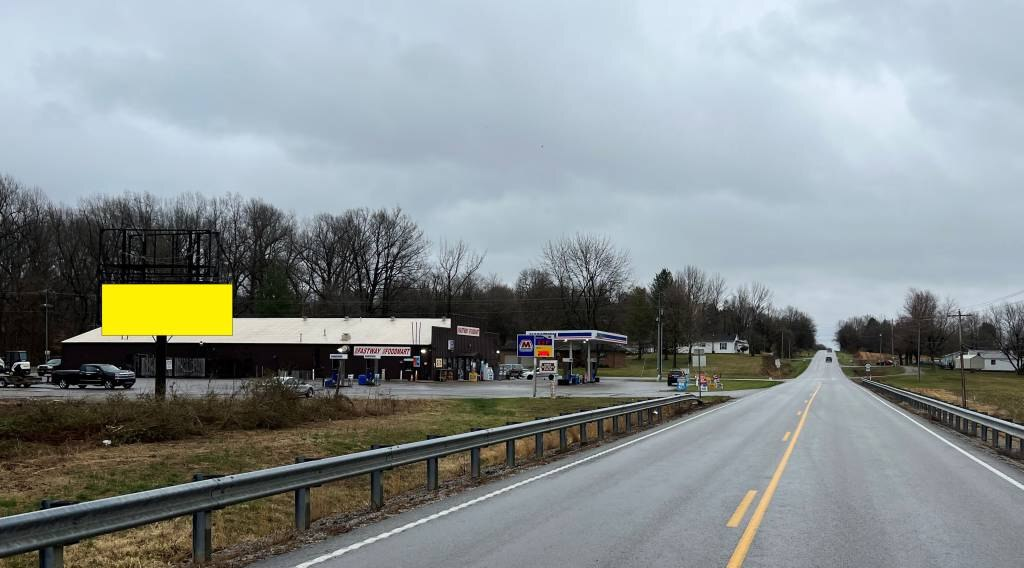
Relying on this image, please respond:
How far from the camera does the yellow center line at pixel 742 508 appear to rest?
9.29 metres

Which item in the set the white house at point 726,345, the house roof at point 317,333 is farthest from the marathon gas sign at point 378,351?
the white house at point 726,345

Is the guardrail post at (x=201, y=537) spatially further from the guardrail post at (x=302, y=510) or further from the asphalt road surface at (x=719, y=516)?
the guardrail post at (x=302, y=510)

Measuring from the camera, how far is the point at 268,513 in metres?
12.1

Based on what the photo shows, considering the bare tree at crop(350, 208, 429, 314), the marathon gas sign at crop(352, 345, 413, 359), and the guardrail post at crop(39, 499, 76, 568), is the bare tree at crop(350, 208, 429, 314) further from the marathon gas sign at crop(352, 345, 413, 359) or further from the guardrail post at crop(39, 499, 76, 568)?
the guardrail post at crop(39, 499, 76, 568)

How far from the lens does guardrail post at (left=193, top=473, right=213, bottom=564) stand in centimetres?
777

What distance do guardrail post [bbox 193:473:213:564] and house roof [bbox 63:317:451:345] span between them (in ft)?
198

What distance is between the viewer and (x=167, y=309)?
30.8 meters

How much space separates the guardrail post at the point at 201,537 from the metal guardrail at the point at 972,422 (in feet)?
57.3

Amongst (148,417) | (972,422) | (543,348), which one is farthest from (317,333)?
(972,422)

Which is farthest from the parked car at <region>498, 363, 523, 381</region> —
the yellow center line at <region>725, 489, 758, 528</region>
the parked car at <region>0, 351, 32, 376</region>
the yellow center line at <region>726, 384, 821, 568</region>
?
the yellow center line at <region>725, 489, 758, 528</region>

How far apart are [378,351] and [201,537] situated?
58517mm

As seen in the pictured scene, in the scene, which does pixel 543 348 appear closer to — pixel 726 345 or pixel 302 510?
pixel 302 510

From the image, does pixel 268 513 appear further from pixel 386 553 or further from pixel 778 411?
pixel 778 411

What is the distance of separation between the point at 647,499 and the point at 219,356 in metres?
65.9
